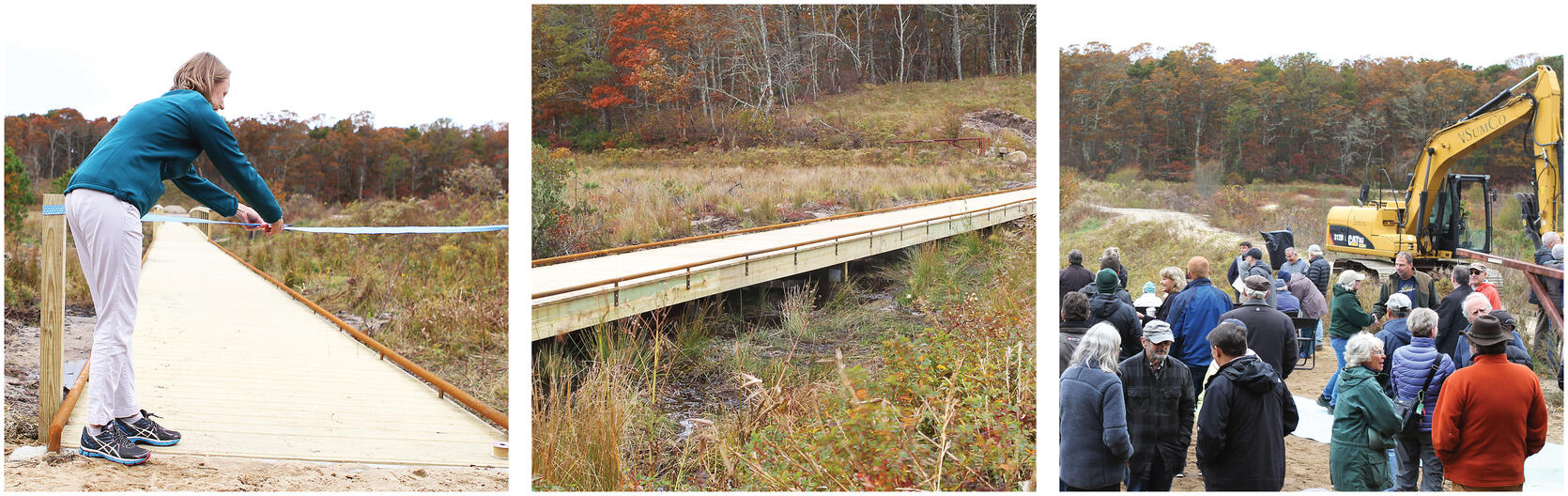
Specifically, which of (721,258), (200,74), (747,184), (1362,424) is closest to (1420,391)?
(1362,424)

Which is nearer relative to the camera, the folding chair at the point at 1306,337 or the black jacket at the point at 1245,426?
the black jacket at the point at 1245,426

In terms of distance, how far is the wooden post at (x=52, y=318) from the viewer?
332cm

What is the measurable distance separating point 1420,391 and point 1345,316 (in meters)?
1.96

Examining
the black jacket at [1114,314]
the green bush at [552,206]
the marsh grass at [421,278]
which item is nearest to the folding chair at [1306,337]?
the black jacket at [1114,314]

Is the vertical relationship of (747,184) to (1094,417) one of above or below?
above

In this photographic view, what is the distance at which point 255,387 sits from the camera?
446 centimetres

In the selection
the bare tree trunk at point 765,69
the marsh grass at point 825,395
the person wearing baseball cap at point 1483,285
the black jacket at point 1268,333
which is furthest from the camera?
the bare tree trunk at point 765,69

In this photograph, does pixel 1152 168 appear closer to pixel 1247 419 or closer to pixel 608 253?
pixel 608 253

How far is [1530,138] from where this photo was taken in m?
8.82

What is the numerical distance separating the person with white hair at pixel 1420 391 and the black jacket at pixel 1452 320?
1.54 meters

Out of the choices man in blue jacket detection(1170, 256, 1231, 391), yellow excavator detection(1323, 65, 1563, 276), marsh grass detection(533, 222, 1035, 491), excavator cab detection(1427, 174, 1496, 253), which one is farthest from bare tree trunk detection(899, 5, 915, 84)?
excavator cab detection(1427, 174, 1496, 253)

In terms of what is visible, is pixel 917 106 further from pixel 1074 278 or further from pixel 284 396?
pixel 284 396

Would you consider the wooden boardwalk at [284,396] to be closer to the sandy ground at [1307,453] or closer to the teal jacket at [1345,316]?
the sandy ground at [1307,453]

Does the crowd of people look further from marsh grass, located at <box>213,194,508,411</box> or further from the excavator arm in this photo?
the excavator arm
